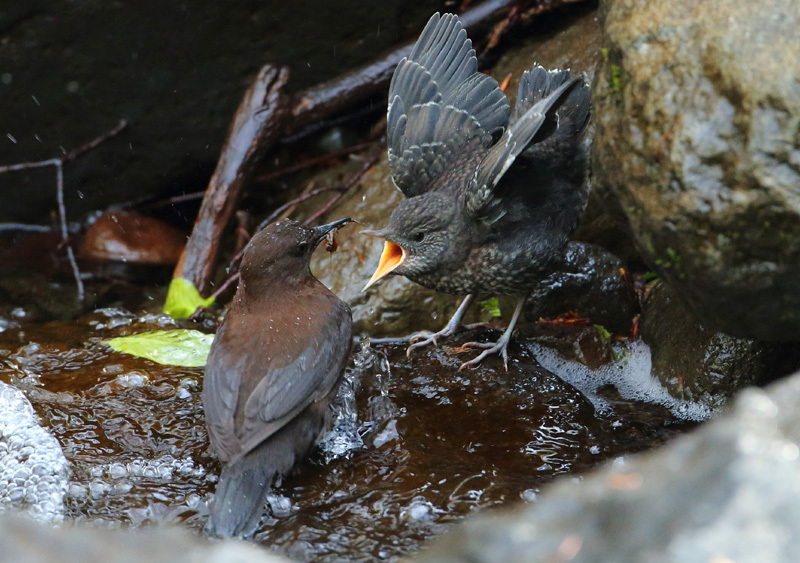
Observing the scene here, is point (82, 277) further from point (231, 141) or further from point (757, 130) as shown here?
point (757, 130)

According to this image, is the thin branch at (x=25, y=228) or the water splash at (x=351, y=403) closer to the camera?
the water splash at (x=351, y=403)

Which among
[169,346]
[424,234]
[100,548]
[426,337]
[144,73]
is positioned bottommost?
[426,337]

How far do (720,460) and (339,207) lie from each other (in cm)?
459

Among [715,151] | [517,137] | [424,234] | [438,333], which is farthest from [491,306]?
[715,151]

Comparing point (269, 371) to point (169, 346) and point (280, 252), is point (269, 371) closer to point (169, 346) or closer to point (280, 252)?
point (280, 252)

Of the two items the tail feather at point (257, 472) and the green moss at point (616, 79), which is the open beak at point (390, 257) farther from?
the green moss at point (616, 79)

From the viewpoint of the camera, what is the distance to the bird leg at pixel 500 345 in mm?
4438

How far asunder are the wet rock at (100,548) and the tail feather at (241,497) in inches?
47.1

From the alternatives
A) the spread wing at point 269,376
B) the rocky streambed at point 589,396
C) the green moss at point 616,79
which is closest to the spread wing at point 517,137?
the rocky streambed at point 589,396

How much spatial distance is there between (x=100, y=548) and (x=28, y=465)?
6.37 ft

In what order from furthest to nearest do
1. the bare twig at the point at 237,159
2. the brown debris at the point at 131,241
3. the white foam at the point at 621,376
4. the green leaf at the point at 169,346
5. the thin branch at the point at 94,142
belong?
the brown debris at the point at 131,241
the thin branch at the point at 94,142
the bare twig at the point at 237,159
the green leaf at the point at 169,346
the white foam at the point at 621,376

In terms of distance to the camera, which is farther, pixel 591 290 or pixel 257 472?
pixel 591 290

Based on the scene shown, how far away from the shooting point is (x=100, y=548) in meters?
1.91

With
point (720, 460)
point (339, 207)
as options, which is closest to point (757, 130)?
point (720, 460)
